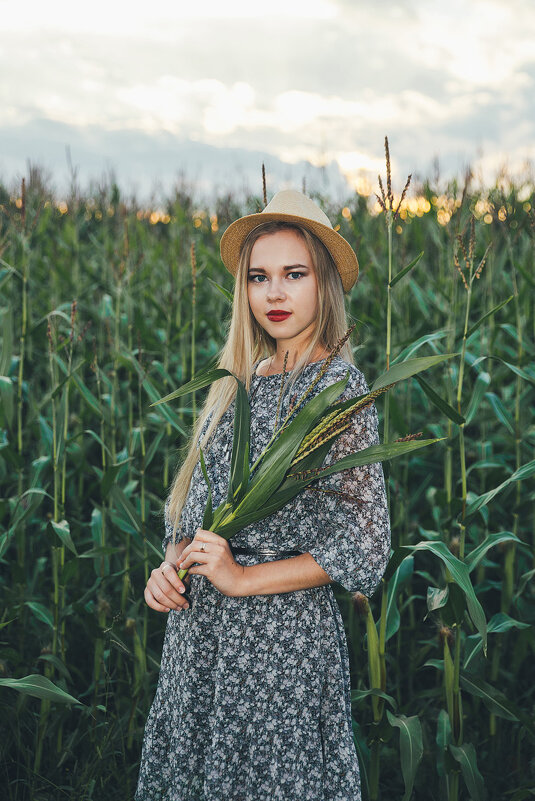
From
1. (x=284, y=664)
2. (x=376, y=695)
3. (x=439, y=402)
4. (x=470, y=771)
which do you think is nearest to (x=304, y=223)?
(x=439, y=402)

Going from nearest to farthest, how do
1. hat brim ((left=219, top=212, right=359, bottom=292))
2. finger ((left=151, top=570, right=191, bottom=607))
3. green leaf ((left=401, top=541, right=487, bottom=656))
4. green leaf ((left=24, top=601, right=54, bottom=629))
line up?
1. finger ((left=151, top=570, right=191, bottom=607))
2. green leaf ((left=401, top=541, right=487, bottom=656))
3. hat brim ((left=219, top=212, right=359, bottom=292))
4. green leaf ((left=24, top=601, right=54, bottom=629))

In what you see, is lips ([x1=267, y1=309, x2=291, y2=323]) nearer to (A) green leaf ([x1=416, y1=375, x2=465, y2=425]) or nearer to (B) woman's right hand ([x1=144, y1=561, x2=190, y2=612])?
(A) green leaf ([x1=416, y1=375, x2=465, y2=425])

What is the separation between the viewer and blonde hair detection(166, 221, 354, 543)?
1.81m

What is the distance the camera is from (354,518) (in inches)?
60.0

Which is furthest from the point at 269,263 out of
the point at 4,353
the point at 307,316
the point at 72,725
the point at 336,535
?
the point at 72,725

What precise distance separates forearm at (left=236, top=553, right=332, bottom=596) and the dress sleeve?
0.12ft

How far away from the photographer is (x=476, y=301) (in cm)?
412

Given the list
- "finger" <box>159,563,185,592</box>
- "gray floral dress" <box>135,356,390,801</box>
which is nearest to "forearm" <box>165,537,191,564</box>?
"gray floral dress" <box>135,356,390,801</box>

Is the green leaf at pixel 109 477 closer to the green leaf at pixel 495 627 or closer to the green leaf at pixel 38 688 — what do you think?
the green leaf at pixel 38 688

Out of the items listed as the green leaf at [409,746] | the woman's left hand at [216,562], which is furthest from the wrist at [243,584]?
the green leaf at [409,746]

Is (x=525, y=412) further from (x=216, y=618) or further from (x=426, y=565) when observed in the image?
(x=216, y=618)

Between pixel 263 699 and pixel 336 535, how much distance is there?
17.5 inches

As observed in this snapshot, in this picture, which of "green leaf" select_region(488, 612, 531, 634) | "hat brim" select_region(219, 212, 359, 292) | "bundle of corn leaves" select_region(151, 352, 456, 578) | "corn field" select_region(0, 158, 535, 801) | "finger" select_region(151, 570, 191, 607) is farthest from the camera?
"green leaf" select_region(488, 612, 531, 634)

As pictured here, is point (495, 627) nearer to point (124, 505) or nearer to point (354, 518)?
point (354, 518)
